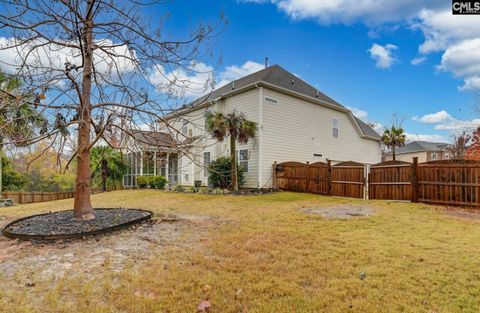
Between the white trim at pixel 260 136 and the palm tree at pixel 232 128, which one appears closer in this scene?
the palm tree at pixel 232 128

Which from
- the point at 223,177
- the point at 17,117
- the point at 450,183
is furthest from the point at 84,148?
the point at 450,183

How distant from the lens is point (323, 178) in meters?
13.7

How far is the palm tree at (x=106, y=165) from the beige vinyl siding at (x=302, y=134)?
1106cm

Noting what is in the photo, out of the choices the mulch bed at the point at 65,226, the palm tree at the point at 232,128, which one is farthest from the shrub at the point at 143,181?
the mulch bed at the point at 65,226

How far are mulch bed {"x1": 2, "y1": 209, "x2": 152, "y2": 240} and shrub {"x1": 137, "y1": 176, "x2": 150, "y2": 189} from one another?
12.3 metres

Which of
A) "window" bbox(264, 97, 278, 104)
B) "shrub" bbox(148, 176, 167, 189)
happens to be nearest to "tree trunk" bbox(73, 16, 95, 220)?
"window" bbox(264, 97, 278, 104)

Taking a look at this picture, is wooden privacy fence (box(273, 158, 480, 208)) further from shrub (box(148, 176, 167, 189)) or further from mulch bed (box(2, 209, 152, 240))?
mulch bed (box(2, 209, 152, 240))

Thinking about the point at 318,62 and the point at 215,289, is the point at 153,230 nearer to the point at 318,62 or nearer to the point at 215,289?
the point at 215,289

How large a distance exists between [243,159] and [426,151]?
37.3 m

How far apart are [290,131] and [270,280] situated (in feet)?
45.3

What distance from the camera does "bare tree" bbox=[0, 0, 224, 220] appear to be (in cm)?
516

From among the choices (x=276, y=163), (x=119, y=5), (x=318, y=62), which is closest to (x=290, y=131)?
(x=276, y=163)

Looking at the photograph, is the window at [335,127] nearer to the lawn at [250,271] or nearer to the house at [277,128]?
the house at [277,128]
